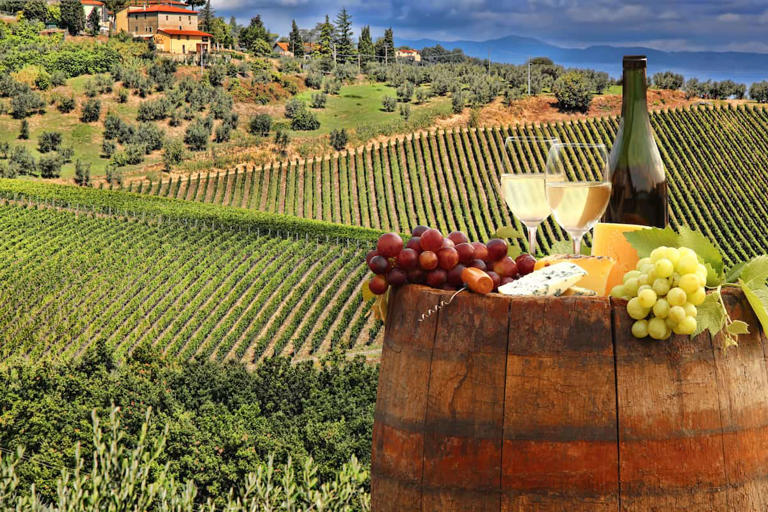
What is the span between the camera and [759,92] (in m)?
56.9

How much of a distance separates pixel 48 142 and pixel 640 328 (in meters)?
52.1

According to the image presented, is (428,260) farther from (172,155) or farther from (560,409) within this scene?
(172,155)

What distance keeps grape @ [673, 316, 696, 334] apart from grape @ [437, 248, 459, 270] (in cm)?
55

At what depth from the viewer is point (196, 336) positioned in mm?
21422

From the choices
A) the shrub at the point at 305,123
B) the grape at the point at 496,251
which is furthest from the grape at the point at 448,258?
the shrub at the point at 305,123

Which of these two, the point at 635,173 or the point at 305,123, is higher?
the point at 635,173

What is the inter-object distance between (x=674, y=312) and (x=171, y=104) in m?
58.3

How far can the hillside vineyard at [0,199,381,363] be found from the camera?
2141 centimetres

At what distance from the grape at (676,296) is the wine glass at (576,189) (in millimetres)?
506

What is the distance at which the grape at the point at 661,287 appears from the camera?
6.52 feet

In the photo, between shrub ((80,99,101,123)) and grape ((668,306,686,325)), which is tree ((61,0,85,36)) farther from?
Answer: grape ((668,306,686,325))

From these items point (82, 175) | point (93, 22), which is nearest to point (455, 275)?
point (82, 175)

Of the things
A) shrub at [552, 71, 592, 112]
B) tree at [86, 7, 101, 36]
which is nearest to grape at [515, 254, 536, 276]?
shrub at [552, 71, 592, 112]

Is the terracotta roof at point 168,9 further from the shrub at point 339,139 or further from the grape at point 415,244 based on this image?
the grape at point 415,244
